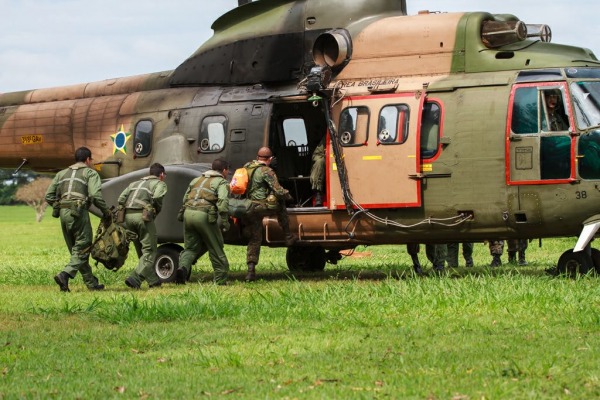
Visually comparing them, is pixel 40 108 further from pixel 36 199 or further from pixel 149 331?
pixel 36 199

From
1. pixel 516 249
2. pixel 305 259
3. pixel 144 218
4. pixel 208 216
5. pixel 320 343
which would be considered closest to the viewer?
pixel 320 343

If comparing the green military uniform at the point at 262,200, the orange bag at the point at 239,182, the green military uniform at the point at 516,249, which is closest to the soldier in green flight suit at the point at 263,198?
the green military uniform at the point at 262,200

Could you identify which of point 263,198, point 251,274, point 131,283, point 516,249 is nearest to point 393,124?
point 263,198

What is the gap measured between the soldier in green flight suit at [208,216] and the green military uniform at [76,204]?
1.24m

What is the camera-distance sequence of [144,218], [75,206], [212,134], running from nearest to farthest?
1. [75,206]
2. [144,218]
3. [212,134]

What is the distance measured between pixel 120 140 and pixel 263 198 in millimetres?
3505

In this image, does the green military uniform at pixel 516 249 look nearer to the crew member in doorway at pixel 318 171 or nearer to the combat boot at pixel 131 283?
the crew member in doorway at pixel 318 171

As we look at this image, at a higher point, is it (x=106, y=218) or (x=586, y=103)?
(x=586, y=103)

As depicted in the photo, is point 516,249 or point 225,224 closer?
point 225,224

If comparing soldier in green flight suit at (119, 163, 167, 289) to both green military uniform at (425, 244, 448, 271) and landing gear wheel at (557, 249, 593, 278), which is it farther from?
landing gear wheel at (557, 249, 593, 278)

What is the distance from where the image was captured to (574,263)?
13.5 meters

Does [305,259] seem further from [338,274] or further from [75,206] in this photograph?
[75,206]

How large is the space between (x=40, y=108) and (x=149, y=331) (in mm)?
9875

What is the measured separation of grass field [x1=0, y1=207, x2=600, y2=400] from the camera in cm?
711
